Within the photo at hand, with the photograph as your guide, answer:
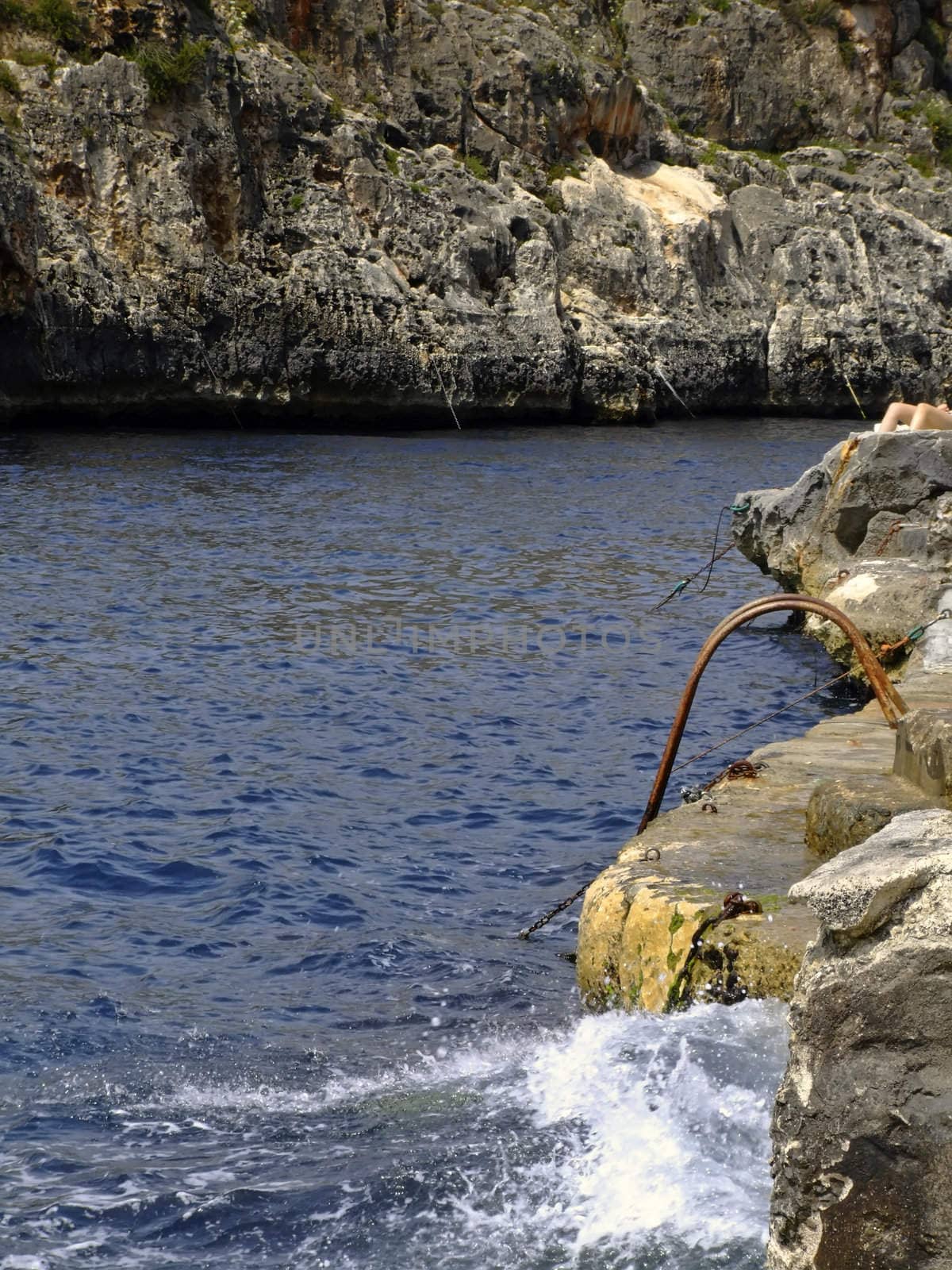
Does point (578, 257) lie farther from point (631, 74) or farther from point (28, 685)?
point (28, 685)

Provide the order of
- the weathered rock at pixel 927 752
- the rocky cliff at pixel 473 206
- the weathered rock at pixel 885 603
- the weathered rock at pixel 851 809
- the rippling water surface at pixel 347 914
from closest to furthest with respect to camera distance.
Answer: the rippling water surface at pixel 347 914
the weathered rock at pixel 851 809
the weathered rock at pixel 927 752
the weathered rock at pixel 885 603
the rocky cliff at pixel 473 206

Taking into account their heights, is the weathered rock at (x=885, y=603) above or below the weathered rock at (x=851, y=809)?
above

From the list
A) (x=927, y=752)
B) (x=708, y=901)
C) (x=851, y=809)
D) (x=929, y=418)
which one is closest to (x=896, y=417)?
(x=929, y=418)

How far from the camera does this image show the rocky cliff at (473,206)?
3266 cm

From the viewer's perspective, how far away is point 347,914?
827 cm

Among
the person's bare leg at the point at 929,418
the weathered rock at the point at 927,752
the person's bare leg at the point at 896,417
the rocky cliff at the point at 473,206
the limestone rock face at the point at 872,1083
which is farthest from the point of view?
the rocky cliff at the point at 473,206

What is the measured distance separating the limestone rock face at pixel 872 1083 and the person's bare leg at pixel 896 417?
12.5 metres

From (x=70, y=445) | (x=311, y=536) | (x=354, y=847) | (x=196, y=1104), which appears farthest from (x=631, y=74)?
(x=196, y=1104)

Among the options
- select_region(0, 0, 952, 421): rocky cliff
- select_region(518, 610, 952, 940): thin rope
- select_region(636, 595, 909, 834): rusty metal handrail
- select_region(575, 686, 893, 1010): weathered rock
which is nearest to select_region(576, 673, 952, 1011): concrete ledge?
select_region(575, 686, 893, 1010): weathered rock

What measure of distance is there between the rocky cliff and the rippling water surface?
49.5 feet

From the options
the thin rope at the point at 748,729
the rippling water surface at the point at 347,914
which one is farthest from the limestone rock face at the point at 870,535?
the rippling water surface at the point at 347,914

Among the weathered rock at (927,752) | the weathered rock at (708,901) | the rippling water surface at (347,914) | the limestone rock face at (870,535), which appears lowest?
the rippling water surface at (347,914)

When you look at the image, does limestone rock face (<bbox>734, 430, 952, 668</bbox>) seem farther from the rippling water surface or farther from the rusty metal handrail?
the rusty metal handrail

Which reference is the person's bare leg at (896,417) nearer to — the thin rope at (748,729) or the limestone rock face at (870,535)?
the limestone rock face at (870,535)
